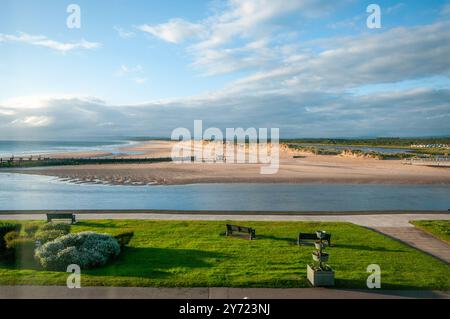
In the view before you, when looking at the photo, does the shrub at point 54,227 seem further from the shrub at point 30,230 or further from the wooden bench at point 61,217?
the wooden bench at point 61,217

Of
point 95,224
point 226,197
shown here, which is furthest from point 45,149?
point 95,224

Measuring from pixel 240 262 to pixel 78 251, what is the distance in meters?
5.77

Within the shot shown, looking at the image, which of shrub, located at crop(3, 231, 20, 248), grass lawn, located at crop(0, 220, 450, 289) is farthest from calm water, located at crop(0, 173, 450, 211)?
shrub, located at crop(3, 231, 20, 248)

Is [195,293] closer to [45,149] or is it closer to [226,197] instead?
[226,197]

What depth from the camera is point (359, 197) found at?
3073 cm

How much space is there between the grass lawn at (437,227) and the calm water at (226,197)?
8.01 meters

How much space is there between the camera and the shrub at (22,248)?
12078 mm

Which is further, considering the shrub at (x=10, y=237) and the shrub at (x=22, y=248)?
the shrub at (x=10, y=237)

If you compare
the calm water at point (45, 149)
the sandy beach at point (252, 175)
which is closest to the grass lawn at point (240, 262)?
the sandy beach at point (252, 175)

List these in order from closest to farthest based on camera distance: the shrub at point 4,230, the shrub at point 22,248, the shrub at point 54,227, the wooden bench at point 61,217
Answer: the shrub at point 22,248
the shrub at point 4,230
the shrub at point 54,227
the wooden bench at point 61,217
